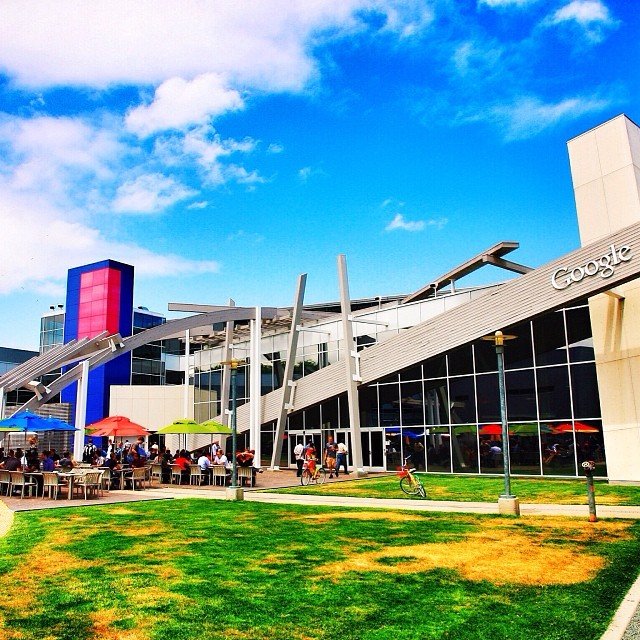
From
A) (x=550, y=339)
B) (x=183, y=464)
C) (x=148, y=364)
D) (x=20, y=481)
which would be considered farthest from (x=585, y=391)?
(x=148, y=364)

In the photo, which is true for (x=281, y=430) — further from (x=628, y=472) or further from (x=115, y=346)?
(x=628, y=472)

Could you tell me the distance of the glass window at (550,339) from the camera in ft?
81.4

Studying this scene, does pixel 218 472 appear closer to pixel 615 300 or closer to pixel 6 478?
pixel 6 478

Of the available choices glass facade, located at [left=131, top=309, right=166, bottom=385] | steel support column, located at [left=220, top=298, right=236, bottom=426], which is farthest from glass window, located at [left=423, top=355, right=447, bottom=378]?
glass facade, located at [left=131, top=309, right=166, bottom=385]

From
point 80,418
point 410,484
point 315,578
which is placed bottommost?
point 315,578

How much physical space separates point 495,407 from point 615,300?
6940 millimetres

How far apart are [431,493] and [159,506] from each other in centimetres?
833

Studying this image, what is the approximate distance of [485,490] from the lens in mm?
19766

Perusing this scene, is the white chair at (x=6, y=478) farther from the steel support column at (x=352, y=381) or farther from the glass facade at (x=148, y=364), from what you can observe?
the glass facade at (x=148, y=364)

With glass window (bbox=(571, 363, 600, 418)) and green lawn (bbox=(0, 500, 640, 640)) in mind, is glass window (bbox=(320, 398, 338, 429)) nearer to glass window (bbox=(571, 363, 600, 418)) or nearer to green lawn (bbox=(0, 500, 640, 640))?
glass window (bbox=(571, 363, 600, 418))

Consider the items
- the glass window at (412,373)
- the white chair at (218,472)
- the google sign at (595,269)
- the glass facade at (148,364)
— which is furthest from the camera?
the glass facade at (148,364)

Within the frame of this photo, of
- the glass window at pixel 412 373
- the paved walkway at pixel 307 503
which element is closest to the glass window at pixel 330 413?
the glass window at pixel 412 373

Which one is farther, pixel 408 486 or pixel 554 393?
pixel 554 393

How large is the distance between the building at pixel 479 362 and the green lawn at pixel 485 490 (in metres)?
2.32
